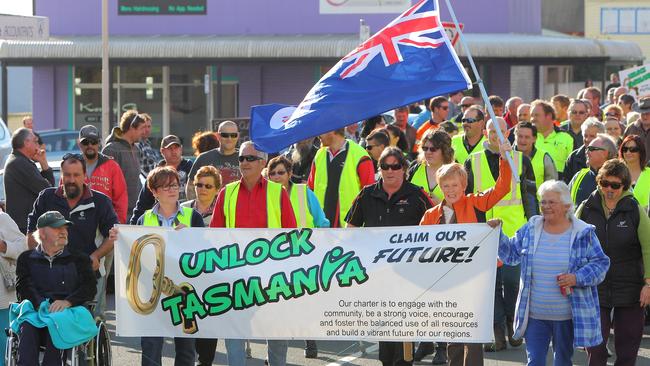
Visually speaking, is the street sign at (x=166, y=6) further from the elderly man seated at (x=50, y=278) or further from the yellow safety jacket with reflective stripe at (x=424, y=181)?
the elderly man seated at (x=50, y=278)

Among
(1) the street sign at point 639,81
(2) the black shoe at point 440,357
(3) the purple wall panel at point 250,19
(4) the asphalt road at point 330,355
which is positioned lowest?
(4) the asphalt road at point 330,355

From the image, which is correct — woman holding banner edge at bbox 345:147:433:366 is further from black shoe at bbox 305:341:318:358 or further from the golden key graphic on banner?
black shoe at bbox 305:341:318:358

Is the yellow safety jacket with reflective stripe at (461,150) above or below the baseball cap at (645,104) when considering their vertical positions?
below

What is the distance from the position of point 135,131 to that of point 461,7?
68.2ft

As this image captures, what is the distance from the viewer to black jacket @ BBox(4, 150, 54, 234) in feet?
40.7

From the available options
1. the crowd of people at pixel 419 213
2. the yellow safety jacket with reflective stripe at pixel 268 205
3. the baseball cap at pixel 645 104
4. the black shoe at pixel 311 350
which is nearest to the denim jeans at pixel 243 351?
the crowd of people at pixel 419 213

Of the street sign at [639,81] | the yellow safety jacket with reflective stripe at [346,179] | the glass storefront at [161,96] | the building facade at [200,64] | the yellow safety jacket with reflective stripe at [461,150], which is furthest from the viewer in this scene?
the glass storefront at [161,96]

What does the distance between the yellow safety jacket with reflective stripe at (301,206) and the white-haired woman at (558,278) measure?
221 centimetres

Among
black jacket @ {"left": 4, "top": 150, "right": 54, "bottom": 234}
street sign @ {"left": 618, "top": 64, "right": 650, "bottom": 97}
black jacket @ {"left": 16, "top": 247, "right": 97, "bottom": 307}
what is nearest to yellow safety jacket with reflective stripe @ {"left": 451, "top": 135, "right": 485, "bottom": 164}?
black jacket @ {"left": 4, "top": 150, "right": 54, "bottom": 234}

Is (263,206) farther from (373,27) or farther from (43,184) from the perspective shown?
(373,27)

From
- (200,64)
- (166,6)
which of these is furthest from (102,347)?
(166,6)

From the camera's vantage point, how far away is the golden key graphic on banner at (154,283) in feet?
30.6

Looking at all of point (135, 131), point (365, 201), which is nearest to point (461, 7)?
point (135, 131)

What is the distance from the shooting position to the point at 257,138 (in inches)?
382
